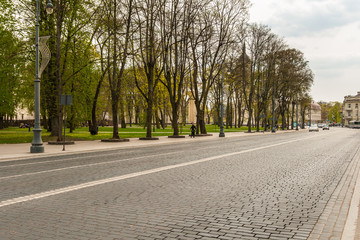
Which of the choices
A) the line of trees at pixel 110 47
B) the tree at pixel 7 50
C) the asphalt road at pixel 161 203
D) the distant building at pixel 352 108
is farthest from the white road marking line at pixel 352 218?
the distant building at pixel 352 108

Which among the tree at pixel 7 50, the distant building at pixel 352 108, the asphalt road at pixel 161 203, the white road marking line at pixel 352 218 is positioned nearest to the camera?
the white road marking line at pixel 352 218

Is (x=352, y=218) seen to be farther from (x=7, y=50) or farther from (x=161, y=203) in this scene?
(x=7, y=50)

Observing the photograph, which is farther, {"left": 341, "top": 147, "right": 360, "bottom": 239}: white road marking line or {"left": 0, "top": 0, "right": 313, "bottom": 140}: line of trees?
{"left": 0, "top": 0, "right": 313, "bottom": 140}: line of trees

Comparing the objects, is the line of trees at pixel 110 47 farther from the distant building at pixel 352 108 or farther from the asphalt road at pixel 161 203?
the distant building at pixel 352 108

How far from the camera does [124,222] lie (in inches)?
211

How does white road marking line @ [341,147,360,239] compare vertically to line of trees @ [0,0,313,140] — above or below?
below

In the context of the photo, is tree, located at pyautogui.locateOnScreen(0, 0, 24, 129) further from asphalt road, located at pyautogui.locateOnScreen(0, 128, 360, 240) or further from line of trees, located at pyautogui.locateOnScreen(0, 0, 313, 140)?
asphalt road, located at pyautogui.locateOnScreen(0, 128, 360, 240)

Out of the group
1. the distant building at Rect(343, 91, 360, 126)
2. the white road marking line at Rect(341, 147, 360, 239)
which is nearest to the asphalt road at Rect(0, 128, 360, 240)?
the white road marking line at Rect(341, 147, 360, 239)

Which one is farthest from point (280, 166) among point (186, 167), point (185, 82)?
point (185, 82)

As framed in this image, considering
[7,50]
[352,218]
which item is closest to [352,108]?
[7,50]

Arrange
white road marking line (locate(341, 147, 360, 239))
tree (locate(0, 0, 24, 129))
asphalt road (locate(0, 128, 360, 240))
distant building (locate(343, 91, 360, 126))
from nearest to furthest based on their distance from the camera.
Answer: white road marking line (locate(341, 147, 360, 239)) → asphalt road (locate(0, 128, 360, 240)) → tree (locate(0, 0, 24, 129)) → distant building (locate(343, 91, 360, 126))

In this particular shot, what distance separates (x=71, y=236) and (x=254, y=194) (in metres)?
4.29

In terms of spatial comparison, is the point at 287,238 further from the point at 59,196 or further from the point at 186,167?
the point at 186,167

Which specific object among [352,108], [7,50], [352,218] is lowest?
[352,218]
